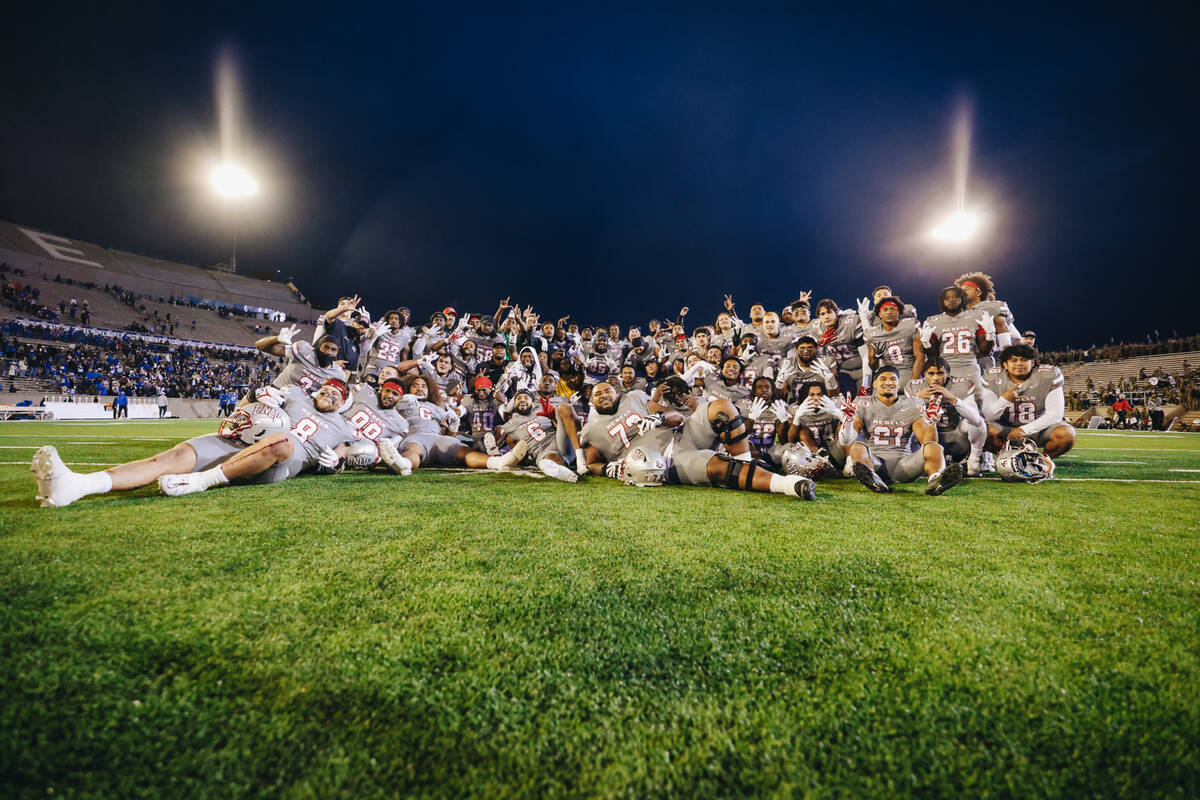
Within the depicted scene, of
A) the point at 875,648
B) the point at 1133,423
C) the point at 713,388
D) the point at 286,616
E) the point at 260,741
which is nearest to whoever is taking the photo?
the point at 260,741

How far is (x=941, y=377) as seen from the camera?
587cm

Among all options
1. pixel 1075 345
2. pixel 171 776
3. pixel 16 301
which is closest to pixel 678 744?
pixel 171 776

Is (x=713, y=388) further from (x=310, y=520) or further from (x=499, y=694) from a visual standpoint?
(x=499, y=694)

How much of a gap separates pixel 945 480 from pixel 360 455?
19.7 feet

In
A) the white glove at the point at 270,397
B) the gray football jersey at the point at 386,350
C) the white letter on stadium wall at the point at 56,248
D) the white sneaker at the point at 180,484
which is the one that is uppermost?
the white letter on stadium wall at the point at 56,248

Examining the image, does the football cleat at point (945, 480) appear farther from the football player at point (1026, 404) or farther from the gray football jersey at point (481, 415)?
the gray football jersey at point (481, 415)

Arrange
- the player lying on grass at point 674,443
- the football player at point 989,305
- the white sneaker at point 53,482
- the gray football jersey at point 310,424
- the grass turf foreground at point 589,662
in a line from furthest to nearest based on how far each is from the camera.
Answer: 1. the football player at point 989,305
2. the gray football jersey at point 310,424
3. the player lying on grass at point 674,443
4. the white sneaker at point 53,482
5. the grass turf foreground at point 589,662

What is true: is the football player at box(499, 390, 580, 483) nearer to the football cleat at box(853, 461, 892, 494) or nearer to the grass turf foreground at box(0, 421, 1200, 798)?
the grass turf foreground at box(0, 421, 1200, 798)

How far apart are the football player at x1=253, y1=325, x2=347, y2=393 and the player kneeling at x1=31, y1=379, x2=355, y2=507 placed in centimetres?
96

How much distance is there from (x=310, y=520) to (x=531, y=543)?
1545mm

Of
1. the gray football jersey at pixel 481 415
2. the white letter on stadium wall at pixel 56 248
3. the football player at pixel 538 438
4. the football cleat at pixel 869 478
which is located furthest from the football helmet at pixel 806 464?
the white letter on stadium wall at pixel 56 248

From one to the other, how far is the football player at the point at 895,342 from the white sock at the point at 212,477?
7.62 metres

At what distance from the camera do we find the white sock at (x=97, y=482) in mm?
3379

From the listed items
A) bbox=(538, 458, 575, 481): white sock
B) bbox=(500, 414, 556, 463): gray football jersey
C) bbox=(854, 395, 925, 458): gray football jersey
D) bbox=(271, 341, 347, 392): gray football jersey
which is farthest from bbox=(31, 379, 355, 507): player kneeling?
bbox=(854, 395, 925, 458): gray football jersey
